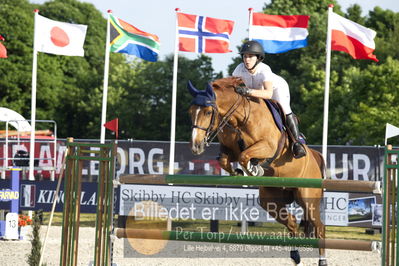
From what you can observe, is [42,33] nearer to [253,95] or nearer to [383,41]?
[253,95]

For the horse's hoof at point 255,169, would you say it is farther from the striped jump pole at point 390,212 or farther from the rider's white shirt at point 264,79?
the striped jump pole at point 390,212

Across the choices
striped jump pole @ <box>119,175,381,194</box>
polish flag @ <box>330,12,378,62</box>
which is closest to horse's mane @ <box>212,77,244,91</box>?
striped jump pole @ <box>119,175,381,194</box>

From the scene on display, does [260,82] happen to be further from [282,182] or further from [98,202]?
[98,202]

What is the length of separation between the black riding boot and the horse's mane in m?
0.68

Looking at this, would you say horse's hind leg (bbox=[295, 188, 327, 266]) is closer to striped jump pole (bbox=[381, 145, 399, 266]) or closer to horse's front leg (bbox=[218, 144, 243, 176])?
horse's front leg (bbox=[218, 144, 243, 176])

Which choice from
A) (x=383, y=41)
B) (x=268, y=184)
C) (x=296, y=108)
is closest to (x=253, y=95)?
(x=268, y=184)

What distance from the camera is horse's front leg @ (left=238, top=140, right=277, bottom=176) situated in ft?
19.6

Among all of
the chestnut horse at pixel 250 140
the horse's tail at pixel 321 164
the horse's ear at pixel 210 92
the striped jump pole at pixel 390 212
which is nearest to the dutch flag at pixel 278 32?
the horse's tail at pixel 321 164

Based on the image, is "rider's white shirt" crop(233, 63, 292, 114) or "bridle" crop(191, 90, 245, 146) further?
"rider's white shirt" crop(233, 63, 292, 114)

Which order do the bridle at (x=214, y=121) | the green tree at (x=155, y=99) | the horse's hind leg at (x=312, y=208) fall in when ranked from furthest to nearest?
the green tree at (x=155, y=99), the horse's hind leg at (x=312, y=208), the bridle at (x=214, y=121)

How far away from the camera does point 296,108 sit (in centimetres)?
3170

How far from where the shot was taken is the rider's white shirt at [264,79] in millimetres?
6441

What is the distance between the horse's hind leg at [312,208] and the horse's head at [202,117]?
1459 millimetres

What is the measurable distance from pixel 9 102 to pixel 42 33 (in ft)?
80.7
